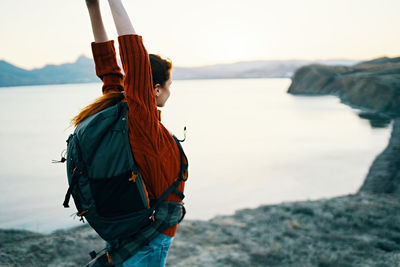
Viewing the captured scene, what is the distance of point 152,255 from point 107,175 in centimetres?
51

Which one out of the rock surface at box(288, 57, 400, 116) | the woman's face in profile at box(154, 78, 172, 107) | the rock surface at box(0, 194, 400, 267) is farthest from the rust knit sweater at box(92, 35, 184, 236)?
the rock surface at box(288, 57, 400, 116)

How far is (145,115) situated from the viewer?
51.6 inches

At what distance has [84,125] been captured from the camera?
4.58 feet

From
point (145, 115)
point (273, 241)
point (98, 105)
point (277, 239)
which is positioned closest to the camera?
point (145, 115)

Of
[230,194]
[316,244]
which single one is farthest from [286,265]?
[230,194]

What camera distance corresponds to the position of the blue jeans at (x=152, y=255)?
4.97 feet

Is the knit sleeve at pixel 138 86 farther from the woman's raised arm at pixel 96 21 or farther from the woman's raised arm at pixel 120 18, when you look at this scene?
the woman's raised arm at pixel 96 21

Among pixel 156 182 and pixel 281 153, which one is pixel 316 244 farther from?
pixel 281 153

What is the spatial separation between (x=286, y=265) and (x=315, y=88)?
68.7 meters

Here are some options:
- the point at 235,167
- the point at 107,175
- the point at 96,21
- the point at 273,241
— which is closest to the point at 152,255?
the point at 107,175

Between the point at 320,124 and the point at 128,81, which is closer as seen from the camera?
the point at 128,81

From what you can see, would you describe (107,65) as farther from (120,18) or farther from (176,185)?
(176,185)

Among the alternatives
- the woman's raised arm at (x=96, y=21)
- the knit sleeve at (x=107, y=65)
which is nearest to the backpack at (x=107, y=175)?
the knit sleeve at (x=107, y=65)

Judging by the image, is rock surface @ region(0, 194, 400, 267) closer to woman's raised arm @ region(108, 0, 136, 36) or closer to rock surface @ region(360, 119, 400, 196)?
rock surface @ region(360, 119, 400, 196)
